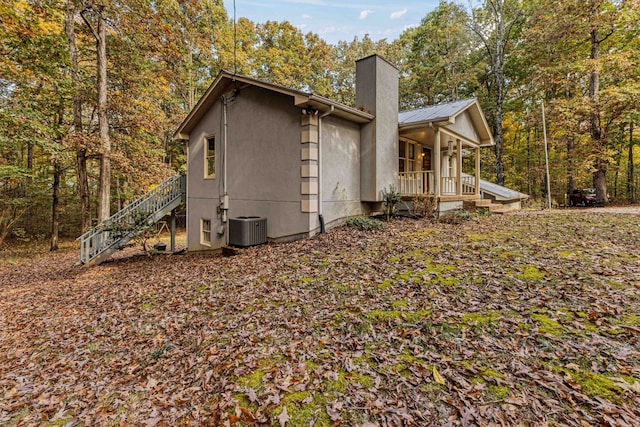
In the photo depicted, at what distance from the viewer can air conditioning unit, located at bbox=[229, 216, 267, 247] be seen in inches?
327

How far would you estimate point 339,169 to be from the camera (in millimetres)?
8812

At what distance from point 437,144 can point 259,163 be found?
20.3ft

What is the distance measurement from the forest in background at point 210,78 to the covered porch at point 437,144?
619 cm

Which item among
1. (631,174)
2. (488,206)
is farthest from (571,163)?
(488,206)

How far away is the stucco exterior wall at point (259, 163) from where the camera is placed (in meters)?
8.26

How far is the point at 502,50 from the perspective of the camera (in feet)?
62.2

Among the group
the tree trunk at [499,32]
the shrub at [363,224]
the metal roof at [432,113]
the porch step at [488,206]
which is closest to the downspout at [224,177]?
the shrub at [363,224]

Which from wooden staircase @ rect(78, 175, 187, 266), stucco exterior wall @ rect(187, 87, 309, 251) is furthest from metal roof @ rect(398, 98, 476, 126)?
wooden staircase @ rect(78, 175, 187, 266)

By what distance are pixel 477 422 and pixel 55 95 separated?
16841 millimetres

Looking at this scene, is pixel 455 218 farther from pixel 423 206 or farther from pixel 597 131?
pixel 597 131

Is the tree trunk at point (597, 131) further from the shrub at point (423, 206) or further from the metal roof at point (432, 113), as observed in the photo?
the shrub at point (423, 206)

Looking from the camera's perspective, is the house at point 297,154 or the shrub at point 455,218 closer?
the house at point 297,154

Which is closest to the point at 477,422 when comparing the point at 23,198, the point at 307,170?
the point at 307,170

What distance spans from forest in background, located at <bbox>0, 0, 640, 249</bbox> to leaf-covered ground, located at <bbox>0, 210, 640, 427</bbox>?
332 inches
